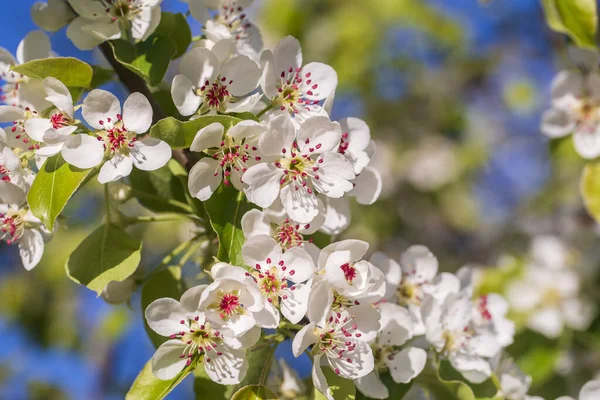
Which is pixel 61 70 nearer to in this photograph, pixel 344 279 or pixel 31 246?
pixel 31 246

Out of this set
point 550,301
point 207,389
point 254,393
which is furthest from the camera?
point 550,301

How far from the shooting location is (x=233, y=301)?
3.89ft

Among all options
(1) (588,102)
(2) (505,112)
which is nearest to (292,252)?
(1) (588,102)

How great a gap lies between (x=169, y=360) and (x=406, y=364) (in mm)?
509

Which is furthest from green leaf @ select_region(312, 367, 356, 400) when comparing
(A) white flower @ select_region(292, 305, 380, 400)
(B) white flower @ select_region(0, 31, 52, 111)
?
(B) white flower @ select_region(0, 31, 52, 111)

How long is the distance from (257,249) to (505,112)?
5.25 metres

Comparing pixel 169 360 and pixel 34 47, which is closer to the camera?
pixel 169 360

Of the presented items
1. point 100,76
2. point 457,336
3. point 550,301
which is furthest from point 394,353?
point 550,301

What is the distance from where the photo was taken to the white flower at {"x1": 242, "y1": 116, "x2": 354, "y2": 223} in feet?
4.06

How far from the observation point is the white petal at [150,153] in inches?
49.3

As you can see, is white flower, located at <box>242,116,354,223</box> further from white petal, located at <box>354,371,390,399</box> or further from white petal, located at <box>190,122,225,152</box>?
white petal, located at <box>354,371,390,399</box>

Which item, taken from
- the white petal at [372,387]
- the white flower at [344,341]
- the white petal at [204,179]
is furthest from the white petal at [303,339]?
the white petal at [204,179]

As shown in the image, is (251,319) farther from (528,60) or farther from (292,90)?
(528,60)

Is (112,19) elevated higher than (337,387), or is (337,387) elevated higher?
(112,19)
